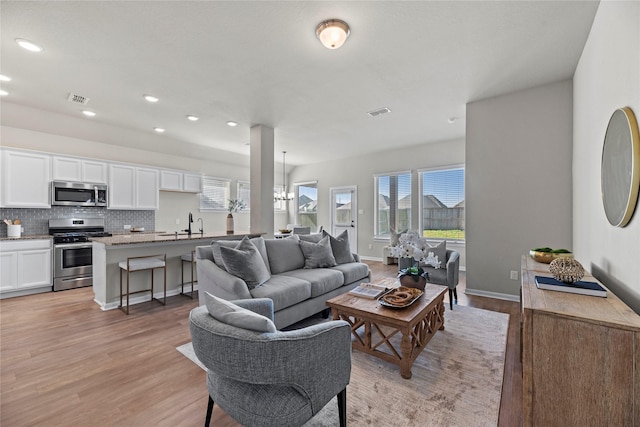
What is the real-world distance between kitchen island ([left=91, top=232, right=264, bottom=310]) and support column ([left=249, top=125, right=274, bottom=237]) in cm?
84

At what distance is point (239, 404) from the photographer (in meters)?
1.27

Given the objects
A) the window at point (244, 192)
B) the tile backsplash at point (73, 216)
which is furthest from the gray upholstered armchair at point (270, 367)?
the window at point (244, 192)

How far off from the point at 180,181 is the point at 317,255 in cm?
413

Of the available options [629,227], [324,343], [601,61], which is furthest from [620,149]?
[324,343]

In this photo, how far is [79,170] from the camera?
4766 mm

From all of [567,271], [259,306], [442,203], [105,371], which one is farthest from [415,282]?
[442,203]

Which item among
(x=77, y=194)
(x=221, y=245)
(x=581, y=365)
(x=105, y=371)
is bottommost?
(x=105, y=371)

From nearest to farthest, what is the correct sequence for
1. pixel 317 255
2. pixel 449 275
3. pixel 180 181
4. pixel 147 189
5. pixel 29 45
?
pixel 29 45 → pixel 449 275 → pixel 317 255 → pixel 147 189 → pixel 180 181

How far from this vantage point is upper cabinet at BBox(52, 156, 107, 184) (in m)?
4.56

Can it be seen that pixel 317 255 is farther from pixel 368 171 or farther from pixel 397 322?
pixel 368 171

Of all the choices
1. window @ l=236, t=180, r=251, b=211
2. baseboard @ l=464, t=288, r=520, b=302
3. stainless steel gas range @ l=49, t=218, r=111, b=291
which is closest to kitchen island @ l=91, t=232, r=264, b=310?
stainless steel gas range @ l=49, t=218, r=111, b=291

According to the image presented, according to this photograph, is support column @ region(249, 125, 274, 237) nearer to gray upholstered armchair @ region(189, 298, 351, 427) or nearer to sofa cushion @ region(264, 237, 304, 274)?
sofa cushion @ region(264, 237, 304, 274)

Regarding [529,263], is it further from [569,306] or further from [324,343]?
[324,343]

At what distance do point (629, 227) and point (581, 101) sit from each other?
211 centimetres
